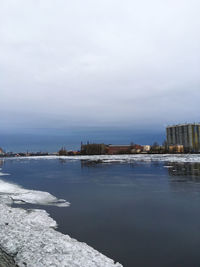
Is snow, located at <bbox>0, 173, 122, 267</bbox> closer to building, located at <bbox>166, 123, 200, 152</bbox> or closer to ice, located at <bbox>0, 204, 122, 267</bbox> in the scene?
ice, located at <bbox>0, 204, 122, 267</bbox>

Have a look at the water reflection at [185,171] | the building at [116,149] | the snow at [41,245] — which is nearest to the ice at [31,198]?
the snow at [41,245]

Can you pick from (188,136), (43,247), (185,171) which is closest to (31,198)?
(43,247)

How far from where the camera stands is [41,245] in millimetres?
6316

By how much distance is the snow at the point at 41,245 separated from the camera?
543 cm

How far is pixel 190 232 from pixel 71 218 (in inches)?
188

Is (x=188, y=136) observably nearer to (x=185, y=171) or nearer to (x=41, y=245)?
(x=185, y=171)

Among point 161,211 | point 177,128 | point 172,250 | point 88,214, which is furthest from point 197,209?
point 177,128

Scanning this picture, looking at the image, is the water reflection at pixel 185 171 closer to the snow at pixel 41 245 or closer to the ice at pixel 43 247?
A: the snow at pixel 41 245

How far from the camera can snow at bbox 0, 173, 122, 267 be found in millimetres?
5426

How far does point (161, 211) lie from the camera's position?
9.92 m

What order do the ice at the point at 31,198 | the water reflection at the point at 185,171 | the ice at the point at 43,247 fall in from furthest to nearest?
the water reflection at the point at 185,171 < the ice at the point at 31,198 < the ice at the point at 43,247

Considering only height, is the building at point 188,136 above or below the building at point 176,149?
above

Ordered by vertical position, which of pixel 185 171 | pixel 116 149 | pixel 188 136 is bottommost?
pixel 185 171

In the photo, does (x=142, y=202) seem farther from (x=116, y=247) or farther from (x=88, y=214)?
(x=116, y=247)
